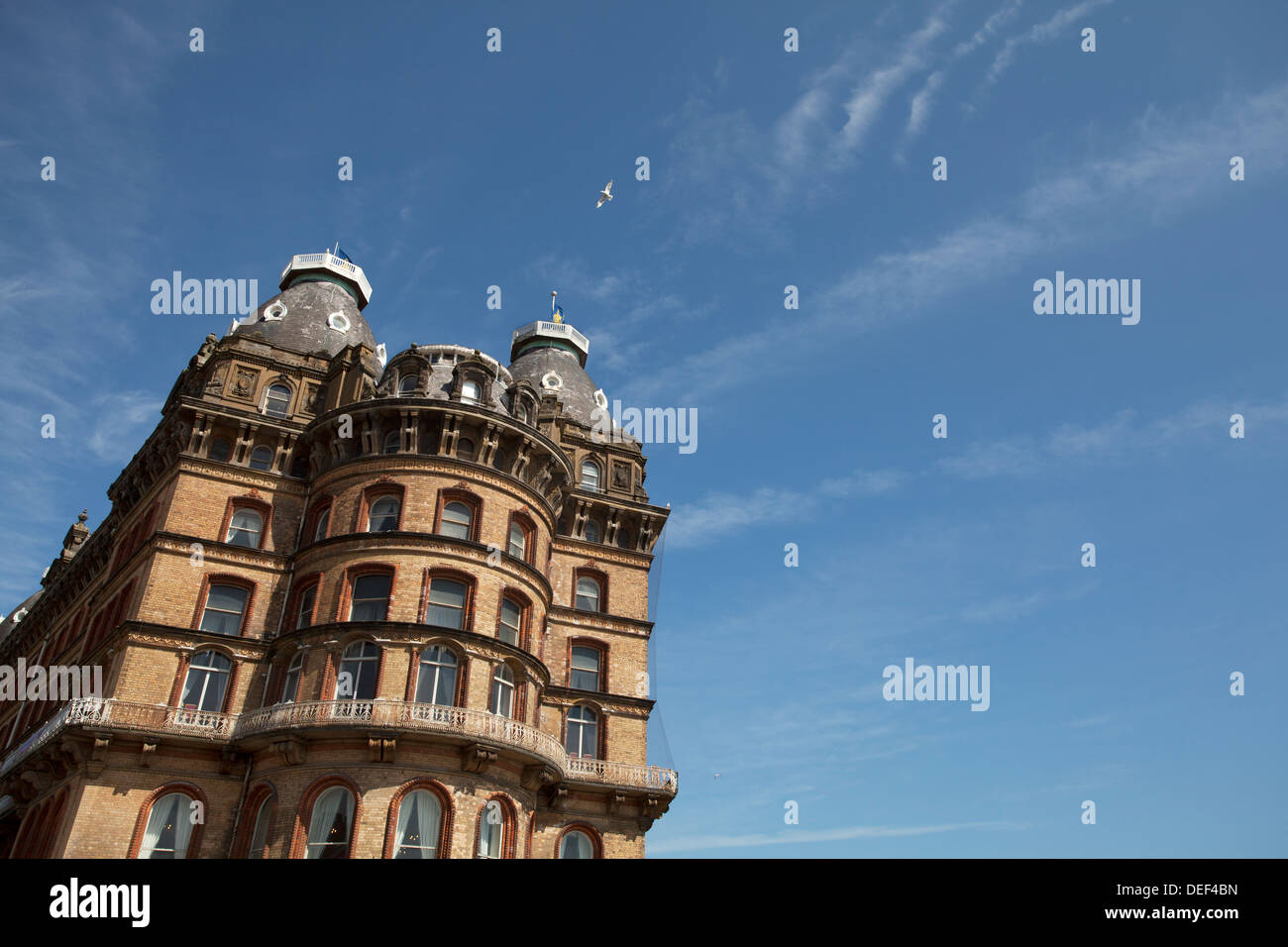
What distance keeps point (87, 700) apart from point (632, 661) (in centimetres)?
1831

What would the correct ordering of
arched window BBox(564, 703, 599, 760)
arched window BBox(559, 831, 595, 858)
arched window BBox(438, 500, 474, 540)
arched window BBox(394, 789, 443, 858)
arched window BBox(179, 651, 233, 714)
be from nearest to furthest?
arched window BBox(394, 789, 443, 858) < arched window BBox(179, 651, 233, 714) < arched window BBox(438, 500, 474, 540) < arched window BBox(559, 831, 595, 858) < arched window BBox(564, 703, 599, 760)

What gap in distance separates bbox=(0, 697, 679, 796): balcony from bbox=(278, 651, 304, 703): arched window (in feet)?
3.40

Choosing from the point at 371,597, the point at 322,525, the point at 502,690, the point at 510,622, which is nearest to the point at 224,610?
the point at 322,525

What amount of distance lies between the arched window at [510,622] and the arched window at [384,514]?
4614 millimetres

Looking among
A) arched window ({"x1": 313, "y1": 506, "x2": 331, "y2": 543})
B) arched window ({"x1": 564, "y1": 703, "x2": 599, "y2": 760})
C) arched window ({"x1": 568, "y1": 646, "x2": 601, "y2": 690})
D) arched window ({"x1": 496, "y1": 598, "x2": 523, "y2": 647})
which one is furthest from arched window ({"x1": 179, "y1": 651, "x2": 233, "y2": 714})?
arched window ({"x1": 568, "y1": 646, "x2": 601, "y2": 690})

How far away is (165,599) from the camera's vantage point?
3052 centimetres

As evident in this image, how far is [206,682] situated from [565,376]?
2149 centimetres

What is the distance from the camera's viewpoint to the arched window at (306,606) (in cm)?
3067

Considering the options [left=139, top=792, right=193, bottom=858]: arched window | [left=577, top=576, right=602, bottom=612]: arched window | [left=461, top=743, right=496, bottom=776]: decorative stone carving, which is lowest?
[left=139, top=792, right=193, bottom=858]: arched window

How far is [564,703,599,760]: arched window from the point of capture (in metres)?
34.3

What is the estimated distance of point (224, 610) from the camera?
3128 cm

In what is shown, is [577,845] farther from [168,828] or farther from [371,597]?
[168,828]

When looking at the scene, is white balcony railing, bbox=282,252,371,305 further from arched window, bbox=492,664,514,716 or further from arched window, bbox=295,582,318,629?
arched window, bbox=492,664,514,716
